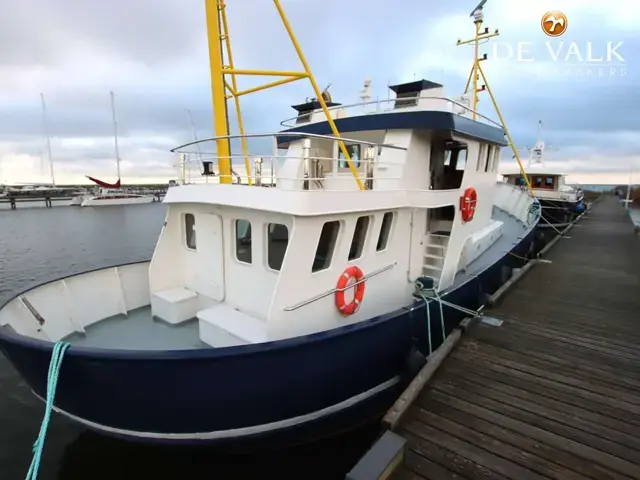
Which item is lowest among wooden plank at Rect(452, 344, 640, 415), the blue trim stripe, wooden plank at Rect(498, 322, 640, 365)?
wooden plank at Rect(452, 344, 640, 415)

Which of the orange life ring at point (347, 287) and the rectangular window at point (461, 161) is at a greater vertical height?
the rectangular window at point (461, 161)

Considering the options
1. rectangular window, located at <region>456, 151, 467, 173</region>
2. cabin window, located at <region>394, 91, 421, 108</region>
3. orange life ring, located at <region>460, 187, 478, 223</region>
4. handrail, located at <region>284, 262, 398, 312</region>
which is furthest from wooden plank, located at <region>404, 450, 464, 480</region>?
rectangular window, located at <region>456, 151, 467, 173</region>

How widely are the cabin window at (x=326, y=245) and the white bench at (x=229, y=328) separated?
4.20ft

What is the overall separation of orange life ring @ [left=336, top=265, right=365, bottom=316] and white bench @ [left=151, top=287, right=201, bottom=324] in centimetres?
303

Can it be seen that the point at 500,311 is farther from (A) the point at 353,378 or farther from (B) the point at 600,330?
(A) the point at 353,378

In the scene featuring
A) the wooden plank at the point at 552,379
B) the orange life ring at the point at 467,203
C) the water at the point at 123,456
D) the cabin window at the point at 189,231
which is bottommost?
the water at the point at 123,456

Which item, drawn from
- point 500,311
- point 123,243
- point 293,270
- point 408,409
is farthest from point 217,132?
point 123,243

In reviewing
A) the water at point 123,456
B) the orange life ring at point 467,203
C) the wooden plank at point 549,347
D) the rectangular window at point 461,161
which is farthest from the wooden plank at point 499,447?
the rectangular window at point 461,161

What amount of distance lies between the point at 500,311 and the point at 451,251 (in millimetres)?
1761

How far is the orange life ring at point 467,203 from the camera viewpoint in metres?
8.09

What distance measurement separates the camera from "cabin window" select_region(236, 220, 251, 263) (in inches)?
257

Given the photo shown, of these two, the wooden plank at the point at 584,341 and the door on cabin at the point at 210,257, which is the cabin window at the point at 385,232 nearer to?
the door on cabin at the point at 210,257

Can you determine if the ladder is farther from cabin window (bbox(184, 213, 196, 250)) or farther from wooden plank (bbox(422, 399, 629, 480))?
cabin window (bbox(184, 213, 196, 250))

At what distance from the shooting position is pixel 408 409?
4801mm
